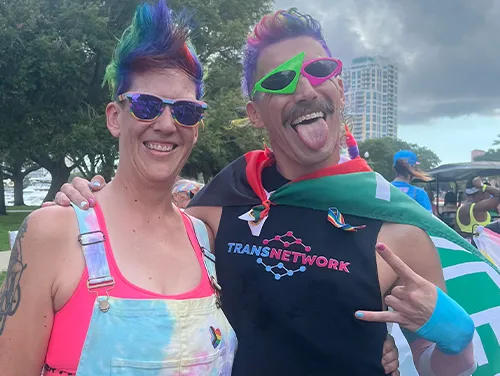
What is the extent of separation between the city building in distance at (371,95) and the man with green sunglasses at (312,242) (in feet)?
1.59

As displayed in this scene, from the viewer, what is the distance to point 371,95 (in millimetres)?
31703

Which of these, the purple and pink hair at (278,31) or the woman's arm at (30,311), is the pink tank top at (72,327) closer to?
the woman's arm at (30,311)

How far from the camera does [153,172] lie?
186 centimetres

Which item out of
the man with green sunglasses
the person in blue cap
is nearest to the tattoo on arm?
the man with green sunglasses

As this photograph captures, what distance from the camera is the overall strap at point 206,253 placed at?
1870 mm

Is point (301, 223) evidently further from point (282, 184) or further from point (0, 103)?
point (0, 103)

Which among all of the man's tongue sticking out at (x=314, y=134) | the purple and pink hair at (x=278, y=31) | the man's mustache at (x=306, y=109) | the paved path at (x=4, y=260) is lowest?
the paved path at (x=4, y=260)

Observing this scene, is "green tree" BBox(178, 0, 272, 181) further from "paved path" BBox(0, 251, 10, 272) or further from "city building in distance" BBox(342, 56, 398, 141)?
"paved path" BBox(0, 251, 10, 272)

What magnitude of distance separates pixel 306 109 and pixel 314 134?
0.41ft

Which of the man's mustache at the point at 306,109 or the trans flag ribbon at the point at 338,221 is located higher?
the man's mustache at the point at 306,109

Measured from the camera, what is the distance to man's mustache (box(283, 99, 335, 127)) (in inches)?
86.2

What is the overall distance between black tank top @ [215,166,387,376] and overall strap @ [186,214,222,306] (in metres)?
0.19

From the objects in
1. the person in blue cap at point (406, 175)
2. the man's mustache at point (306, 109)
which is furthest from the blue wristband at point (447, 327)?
the person in blue cap at point (406, 175)

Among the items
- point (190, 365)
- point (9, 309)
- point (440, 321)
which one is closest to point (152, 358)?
point (190, 365)
